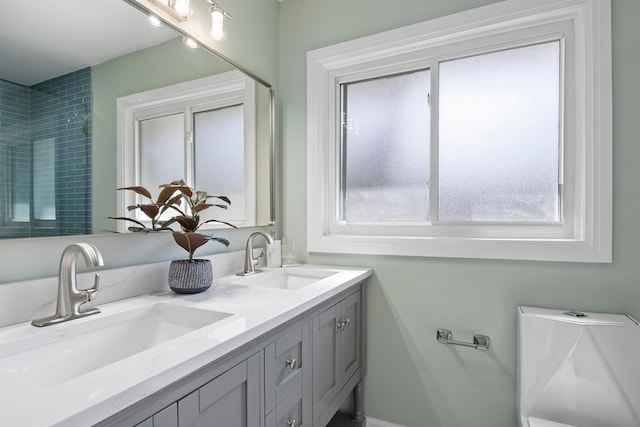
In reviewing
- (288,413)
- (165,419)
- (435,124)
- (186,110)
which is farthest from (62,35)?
(435,124)

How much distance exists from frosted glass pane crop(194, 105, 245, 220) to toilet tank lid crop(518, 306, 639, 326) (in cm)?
136

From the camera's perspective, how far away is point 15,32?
0.88 metres

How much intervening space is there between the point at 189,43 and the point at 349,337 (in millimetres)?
1464

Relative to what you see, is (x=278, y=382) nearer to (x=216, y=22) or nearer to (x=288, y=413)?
(x=288, y=413)

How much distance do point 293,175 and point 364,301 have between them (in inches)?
32.3

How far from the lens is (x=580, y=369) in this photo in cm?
123

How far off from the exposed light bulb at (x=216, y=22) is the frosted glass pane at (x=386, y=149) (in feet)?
2.51

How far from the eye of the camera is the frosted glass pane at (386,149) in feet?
5.76

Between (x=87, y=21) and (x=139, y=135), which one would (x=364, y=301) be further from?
(x=87, y=21)

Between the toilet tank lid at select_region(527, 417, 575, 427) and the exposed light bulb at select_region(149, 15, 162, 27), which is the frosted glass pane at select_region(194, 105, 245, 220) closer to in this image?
the exposed light bulb at select_region(149, 15, 162, 27)

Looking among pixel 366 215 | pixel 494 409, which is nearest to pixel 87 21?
pixel 366 215

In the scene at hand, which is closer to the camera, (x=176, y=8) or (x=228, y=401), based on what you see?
(x=228, y=401)

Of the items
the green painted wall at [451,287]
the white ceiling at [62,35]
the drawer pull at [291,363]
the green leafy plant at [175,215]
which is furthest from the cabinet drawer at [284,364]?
the white ceiling at [62,35]

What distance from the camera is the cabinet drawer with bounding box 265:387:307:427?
3.16 feet
